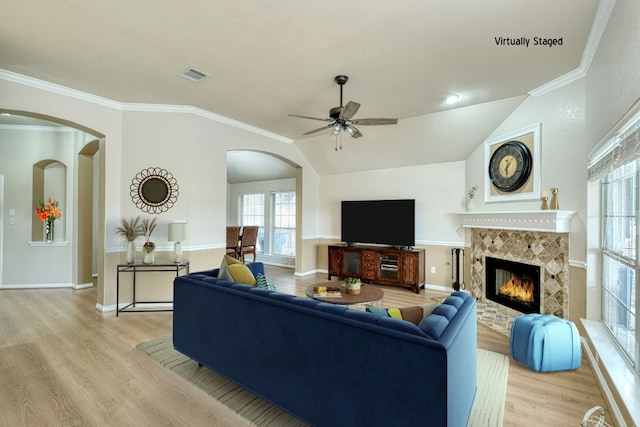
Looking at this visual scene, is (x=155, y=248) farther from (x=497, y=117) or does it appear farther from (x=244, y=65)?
(x=497, y=117)

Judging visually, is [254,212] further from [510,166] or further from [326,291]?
[510,166]

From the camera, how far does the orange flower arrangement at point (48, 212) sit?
17.6ft

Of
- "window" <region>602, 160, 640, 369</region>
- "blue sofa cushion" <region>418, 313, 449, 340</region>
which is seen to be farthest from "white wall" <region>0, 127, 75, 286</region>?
"window" <region>602, 160, 640, 369</region>

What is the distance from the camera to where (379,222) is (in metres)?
5.97

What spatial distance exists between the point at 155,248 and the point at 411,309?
3.76 meters

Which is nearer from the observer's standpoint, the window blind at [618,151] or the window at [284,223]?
A: the window blind at [618,151]

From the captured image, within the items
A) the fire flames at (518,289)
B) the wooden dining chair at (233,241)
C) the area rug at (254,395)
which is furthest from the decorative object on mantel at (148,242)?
the fire flames at (518,289)

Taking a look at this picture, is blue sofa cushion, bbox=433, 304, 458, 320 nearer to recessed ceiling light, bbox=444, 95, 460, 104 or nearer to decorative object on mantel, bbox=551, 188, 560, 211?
decorative object on mantel, bbox=551, 188, 560, 211

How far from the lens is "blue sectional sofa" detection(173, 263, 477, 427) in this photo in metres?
Answer: 1.41

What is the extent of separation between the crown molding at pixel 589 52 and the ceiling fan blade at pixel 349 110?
74.8 inches

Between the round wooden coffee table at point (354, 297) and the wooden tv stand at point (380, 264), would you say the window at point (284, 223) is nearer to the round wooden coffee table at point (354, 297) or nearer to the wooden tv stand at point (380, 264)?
the wooden tv stand at point (380, 264)

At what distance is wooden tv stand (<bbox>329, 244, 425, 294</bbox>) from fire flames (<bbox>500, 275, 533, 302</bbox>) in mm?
1366

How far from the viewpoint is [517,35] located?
8.43ft

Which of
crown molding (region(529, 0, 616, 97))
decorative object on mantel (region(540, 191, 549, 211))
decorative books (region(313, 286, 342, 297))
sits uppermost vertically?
crown molding (region(529, 0, 616, 97))
